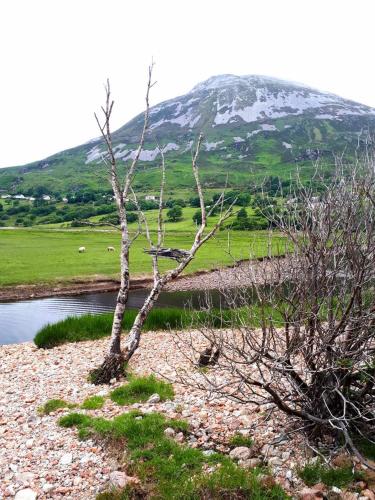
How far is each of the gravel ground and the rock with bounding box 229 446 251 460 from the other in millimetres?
318

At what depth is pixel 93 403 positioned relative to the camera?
486 inches

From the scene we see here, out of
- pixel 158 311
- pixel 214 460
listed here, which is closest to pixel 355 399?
pixel 214 460

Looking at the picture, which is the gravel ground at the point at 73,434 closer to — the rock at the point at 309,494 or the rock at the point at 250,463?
the rock at the point at 250,463

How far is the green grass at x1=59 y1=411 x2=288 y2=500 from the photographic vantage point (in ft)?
26.7

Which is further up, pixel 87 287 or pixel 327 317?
pixel 327 317

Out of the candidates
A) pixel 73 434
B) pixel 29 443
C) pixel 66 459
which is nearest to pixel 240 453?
pixel 66 459

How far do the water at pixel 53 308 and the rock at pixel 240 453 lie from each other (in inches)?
764

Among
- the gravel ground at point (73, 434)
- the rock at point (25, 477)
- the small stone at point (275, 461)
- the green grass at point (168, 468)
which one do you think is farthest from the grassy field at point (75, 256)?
the rock at point (25, 477)

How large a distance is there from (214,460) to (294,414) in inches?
74.4

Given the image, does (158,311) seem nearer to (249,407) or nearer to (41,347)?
(41,347)

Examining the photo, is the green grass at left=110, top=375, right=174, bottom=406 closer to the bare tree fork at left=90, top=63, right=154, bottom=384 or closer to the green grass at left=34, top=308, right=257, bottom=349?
the bare tree fork at left=90, top=63, right=154, bottom=384

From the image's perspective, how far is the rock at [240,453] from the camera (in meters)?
9.13

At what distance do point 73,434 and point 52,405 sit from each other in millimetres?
1813

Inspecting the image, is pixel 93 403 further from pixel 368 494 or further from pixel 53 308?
pixel 53 308
